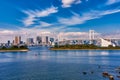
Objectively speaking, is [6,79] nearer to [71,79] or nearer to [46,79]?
[46,79]

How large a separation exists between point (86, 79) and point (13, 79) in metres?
16.3

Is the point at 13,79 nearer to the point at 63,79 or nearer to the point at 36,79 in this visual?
the point at 36,79

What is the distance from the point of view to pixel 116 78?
160 ft

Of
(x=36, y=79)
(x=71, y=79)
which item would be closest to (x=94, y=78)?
(x=71, y=79)

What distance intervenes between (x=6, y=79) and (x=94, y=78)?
19790 mm

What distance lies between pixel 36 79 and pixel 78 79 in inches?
363

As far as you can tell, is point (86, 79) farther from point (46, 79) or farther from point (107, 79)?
point (46, 79)

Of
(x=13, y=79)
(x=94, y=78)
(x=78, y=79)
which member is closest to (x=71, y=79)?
(x=78, y=79)

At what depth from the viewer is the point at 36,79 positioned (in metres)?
48.9

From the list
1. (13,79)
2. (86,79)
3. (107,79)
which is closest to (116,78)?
(107,79)

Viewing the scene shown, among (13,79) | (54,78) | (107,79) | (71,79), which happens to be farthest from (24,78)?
(107,79)

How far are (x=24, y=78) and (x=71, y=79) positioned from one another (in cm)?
1078

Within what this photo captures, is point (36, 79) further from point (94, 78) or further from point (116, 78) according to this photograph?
point (116, 78)

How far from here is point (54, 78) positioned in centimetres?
4994
